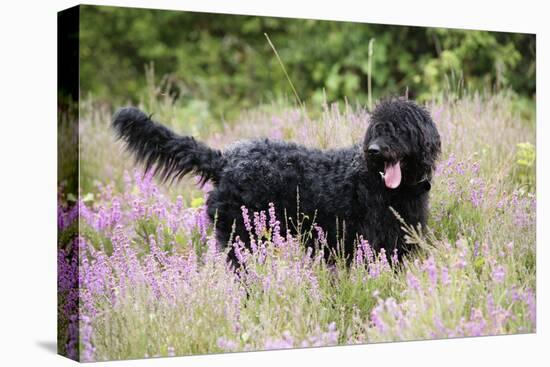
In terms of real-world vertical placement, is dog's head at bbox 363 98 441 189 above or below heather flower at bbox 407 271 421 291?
above

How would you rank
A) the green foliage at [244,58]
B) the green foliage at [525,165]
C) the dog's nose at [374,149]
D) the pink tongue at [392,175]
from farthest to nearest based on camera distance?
the green foliage at [244,58] < the green foliage at [525,165] < the pink tongue at [392,175] < the dog's nose at [374,149]

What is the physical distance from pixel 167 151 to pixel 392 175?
1.48 meters

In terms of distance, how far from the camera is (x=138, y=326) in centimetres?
430

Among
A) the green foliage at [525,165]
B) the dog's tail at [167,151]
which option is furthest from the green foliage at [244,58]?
the dog's tail at [167,151]

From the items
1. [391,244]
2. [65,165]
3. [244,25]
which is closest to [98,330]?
[65,165]

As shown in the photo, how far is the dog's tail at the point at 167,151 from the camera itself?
4816mm

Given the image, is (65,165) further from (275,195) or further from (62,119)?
(275,195)

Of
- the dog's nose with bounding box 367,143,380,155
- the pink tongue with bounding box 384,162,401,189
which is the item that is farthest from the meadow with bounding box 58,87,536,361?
the dog's nose with bounding box 367,143,380,155

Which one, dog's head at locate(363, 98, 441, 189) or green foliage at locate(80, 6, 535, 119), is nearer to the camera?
dog's head at locate(363, 98, 441, 189)

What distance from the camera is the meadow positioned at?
434 centimetres

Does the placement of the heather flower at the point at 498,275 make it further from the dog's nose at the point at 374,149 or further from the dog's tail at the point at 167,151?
the dog's tail at the point at 167,151

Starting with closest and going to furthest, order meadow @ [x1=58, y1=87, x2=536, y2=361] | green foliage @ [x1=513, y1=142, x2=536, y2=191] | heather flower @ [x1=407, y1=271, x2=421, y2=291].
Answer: meadow @ [x1=58, y1=87, x2=536, y2=361], heather flower @ [x1=407, y1=271, x2=421, y2=291], green foliage @ [x1=513, y1=142, x2=536, y2=191]

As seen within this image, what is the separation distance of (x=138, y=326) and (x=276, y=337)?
832mm

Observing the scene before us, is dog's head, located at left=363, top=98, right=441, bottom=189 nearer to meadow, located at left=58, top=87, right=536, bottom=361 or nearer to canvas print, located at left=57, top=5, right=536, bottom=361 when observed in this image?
canvas print, located at left=57, top=5, right=536, bottom=361
